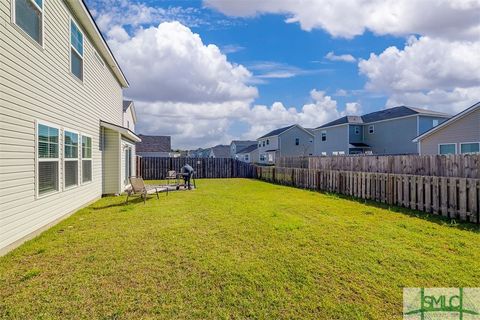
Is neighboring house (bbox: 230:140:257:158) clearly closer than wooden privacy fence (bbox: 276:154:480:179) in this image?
No

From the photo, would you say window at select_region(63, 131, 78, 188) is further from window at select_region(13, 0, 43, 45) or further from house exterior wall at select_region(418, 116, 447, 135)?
house exterior wall at select_region(418, 116, 447, 135)

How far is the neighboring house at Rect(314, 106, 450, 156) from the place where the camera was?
2902cm

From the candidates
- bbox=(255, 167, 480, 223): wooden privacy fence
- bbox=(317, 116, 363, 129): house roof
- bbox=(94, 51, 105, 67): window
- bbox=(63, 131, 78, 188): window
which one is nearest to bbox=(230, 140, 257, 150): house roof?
bbox=(317, 116, 363, 129): house roof

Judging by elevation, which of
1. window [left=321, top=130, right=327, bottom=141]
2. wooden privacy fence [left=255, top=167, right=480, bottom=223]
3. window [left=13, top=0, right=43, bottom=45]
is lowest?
wooden privacy fence [left=255, top=167, right=480, bottom=223]

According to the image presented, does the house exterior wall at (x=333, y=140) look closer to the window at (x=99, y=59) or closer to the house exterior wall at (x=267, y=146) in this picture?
the house exterior wall at (x=267, y=146)

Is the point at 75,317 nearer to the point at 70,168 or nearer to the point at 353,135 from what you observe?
the point at 70,168

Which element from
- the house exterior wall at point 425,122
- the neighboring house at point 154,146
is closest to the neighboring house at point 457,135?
the house exterior wall at point 425,122

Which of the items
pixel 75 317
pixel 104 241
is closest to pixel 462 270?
pixel 75 317

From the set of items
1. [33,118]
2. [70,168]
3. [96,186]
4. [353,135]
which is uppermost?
[353,135]

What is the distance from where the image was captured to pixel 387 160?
401 inches

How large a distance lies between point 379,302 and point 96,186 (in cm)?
1040

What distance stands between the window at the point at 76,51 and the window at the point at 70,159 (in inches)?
79.4

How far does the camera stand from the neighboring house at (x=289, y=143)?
138ft

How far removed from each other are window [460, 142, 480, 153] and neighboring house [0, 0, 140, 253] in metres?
20.2
